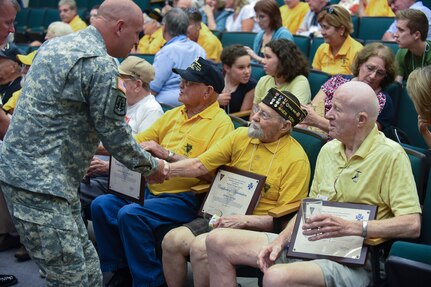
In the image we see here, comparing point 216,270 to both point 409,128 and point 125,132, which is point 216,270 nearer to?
point 125,132

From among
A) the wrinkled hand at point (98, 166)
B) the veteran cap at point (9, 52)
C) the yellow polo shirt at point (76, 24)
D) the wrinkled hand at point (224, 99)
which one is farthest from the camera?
the yellow polo shirt at point (76, 24)

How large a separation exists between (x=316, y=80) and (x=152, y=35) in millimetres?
3201

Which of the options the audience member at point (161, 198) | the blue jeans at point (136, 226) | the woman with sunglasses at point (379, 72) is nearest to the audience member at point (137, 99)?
the audience member at point (161, 198)

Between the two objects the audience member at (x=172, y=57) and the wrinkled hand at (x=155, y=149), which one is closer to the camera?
the wrinkled hand at (x=155, y=149)

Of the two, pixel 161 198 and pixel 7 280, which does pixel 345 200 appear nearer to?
pixel 161 198

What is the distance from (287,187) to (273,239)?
1.13 feet

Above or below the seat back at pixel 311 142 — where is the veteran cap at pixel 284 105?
above

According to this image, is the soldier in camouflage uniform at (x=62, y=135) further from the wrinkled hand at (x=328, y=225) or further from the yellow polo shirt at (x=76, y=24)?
the yellow polo shirt at (x=76, y=24)

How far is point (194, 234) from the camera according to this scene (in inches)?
133

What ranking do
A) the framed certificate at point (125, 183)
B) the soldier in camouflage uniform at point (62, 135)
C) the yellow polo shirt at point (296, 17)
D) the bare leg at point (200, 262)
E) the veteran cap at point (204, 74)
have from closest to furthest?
the soldier in camouflage uniform at point (62, 135) → the bare leg at point (200, 262) → the framed certificate at point (125, 183) → the veteran cap at point (204, 74) → the yellow polo shirt at point (296, 17)

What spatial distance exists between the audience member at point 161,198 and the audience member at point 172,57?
59.5 inches

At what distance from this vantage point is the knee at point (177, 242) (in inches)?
131

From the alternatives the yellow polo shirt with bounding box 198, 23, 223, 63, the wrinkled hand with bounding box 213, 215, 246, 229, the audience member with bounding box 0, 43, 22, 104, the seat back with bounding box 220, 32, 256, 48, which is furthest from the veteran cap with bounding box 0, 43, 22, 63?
the wrinkled hand with bounding box 213, 215, 246, 229

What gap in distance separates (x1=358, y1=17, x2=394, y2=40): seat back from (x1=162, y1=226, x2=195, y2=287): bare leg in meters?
3.94
